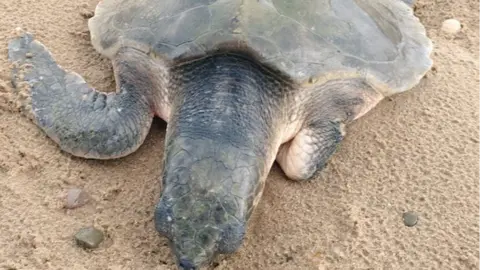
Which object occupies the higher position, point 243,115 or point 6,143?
point 243,115

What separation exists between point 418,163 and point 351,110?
0.37 m

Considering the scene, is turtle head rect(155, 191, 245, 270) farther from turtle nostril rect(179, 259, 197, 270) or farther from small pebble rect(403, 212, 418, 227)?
small pebble rect(403, 212, 418, 227)

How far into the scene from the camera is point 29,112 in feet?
8.16

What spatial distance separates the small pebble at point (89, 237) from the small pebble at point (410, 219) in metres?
1.15

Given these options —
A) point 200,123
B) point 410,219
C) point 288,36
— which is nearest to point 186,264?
point 200,123

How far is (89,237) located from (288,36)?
1103mm

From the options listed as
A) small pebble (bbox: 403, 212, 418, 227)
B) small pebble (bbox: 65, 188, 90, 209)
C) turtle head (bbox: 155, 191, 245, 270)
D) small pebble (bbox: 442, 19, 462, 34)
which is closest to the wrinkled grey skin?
turtle head (bbox: 155, 191, 245, 270)

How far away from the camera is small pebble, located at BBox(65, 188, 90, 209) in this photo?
2.23 metres

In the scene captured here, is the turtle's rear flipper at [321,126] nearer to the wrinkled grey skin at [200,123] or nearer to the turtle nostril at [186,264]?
the wrinkled grey skin at [200,123]

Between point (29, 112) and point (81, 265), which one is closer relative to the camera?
point (81, 265)

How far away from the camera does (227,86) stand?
7.48 ft

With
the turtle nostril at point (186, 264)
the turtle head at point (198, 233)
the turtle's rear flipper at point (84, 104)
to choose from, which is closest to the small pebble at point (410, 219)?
the turtle head at point (198, 233)

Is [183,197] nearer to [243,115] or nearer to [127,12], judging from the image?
[243,115]

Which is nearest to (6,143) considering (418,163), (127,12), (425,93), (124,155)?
(124,155)
